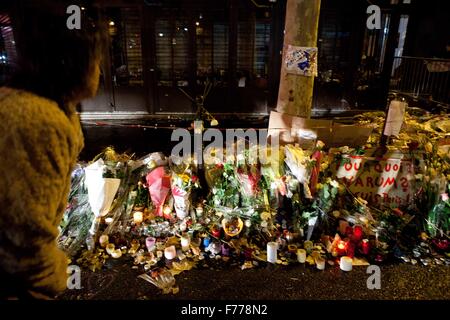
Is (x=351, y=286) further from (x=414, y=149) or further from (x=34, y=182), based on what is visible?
(x=34, y=182)

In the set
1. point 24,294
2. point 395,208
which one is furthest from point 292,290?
point 24,294

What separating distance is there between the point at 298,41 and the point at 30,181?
4517mm

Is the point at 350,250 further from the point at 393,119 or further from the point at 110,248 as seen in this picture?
the point at 110,248

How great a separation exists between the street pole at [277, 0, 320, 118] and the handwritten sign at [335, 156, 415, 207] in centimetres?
136

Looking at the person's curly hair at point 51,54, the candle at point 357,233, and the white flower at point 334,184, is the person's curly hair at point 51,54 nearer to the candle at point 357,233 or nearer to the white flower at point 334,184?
the white flower at point 334,184

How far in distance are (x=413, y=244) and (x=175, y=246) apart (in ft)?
9.24

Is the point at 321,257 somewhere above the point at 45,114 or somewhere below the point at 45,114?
below

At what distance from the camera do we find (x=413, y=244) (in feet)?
13.2

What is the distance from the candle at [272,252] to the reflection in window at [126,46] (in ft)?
27.2

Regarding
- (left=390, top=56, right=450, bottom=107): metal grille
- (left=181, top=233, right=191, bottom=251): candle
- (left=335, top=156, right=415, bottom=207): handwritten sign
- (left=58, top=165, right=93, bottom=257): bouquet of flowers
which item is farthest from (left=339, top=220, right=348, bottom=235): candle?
(left=390, top=56, right=450, bottom=107): metal grille

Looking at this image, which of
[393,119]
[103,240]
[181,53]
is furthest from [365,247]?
[181,53]

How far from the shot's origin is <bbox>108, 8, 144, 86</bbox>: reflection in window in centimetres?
995

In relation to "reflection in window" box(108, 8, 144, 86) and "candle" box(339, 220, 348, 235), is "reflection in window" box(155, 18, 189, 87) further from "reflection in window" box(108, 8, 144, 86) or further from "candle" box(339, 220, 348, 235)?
"candle" box(339, 220, 348, 235)

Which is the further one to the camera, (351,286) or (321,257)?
(321,257)
